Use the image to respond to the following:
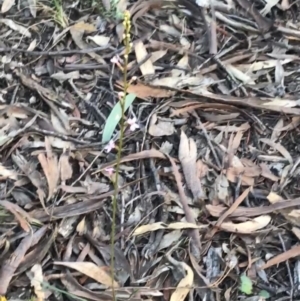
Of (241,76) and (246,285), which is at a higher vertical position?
(241,76)

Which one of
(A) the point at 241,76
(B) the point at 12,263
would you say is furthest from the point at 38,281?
(A) the point at 241,76

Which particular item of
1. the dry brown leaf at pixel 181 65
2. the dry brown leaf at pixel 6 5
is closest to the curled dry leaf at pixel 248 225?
the dry brown leaf at pixel 181 65

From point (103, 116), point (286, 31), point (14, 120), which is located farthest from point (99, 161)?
point (286, 31)

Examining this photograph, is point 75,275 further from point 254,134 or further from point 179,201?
point 254,134

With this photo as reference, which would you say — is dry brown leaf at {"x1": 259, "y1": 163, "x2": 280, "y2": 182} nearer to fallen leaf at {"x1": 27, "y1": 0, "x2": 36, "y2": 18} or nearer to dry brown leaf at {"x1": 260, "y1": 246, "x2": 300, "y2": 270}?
dry brown leaf at {"x1": 260, "y1": 246, "x2": 300, "y2": 270}

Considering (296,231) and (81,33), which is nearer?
(296,231)

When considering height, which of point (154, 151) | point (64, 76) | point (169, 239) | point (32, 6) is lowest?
point (169, 239)

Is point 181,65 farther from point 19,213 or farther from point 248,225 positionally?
point 19,213
